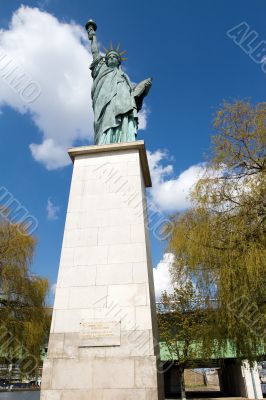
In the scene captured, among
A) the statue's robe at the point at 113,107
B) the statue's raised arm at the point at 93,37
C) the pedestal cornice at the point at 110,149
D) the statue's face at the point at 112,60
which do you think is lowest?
the pedestal cornice at the point at 110,149

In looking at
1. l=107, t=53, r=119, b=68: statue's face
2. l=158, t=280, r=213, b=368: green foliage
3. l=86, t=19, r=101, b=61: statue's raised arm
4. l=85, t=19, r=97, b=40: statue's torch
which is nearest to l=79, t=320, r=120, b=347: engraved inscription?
l=107, t=53, r=119, b=68: statue's face

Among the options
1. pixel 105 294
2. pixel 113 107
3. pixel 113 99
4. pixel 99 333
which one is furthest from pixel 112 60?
pixel 99 333

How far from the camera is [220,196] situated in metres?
9.99

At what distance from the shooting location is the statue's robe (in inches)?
418

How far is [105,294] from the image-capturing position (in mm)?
7430

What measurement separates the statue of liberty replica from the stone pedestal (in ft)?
3.94

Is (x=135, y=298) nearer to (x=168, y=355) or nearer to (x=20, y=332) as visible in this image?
(x=20, y=332)

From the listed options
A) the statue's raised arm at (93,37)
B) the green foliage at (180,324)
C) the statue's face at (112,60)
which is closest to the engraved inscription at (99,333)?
the statue's face at (112,60)

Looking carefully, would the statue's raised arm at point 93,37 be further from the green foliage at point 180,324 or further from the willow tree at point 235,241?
the green foliage at point 180,324

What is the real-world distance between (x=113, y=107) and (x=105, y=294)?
6.35 m

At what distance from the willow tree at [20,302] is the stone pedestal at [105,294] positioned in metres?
7.84

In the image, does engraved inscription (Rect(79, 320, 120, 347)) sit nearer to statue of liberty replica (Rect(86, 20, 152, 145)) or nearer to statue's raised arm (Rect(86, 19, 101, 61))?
statue of liberty replica (Rect(86, 20, 152, 145))

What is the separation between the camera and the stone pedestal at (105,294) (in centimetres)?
653

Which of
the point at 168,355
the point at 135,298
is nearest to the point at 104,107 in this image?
the point at 135,298
